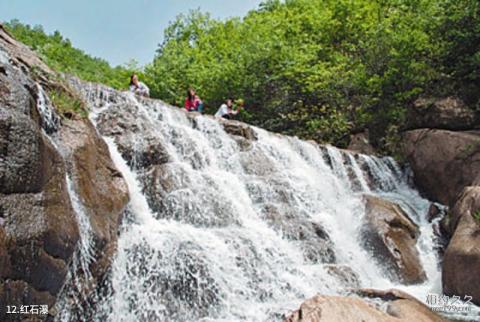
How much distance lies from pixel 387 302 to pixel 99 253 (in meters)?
3.99

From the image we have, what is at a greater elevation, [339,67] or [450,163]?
[339,67]

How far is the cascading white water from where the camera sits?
6336 millimetres

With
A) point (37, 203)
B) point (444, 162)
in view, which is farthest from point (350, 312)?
point (444, 162)

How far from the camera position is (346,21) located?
73.5 feet

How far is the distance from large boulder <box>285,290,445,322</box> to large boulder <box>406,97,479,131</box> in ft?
31.9

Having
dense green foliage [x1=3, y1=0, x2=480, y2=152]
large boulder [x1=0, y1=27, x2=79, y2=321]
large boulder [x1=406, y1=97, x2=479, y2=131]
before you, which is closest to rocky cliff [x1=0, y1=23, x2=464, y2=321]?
large boulder [x1=0, y1=27, x2=79, y2=321]

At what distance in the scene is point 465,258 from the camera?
775cm

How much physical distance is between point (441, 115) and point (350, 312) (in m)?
11.1

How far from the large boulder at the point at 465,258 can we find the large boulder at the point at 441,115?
18.0 feet

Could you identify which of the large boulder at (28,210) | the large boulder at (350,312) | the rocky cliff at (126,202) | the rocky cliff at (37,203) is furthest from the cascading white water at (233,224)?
the large boulder at (350,312)

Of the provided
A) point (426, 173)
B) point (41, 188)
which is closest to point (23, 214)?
point (41, 188)

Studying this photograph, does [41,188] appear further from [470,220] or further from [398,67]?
[398,67]

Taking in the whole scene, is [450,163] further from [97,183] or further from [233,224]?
[97,183]

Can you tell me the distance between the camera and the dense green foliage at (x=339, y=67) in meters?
15.4
